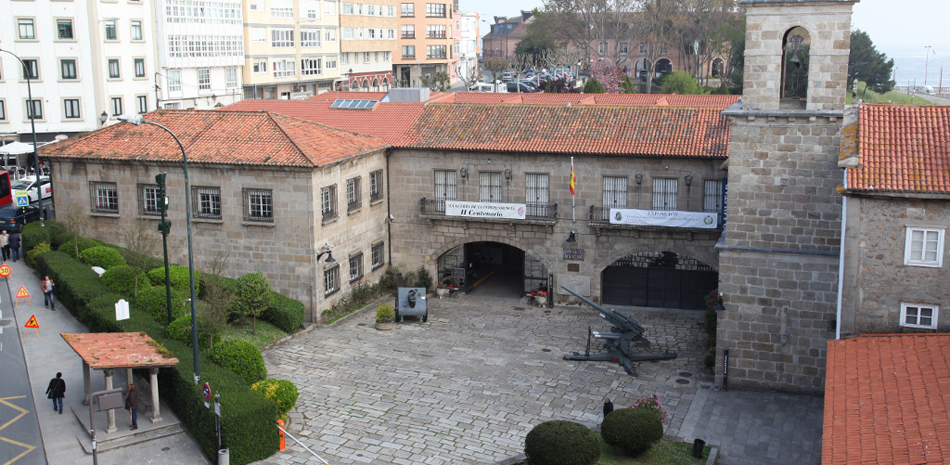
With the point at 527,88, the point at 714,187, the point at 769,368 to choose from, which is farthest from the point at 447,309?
the point at 527,88

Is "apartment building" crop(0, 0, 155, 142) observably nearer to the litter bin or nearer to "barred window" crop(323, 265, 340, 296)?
"barred window" crop(323, 265, 340, 296)

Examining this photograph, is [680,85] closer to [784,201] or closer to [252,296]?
[784,201]

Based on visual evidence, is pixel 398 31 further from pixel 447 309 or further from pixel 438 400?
pixel 438 400

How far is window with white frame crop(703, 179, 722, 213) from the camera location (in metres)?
35.1

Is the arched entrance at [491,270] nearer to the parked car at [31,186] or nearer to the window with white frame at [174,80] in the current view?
the parked car at [31,186]

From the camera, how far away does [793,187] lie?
26.5 m

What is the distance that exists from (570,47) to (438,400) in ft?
355

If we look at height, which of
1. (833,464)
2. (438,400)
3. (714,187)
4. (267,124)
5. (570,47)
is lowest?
(438,400)

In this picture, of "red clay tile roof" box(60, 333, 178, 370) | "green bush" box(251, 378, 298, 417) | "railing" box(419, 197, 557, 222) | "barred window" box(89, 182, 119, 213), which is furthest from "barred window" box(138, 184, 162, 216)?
"green bush" box(251, 378, 298, 417)

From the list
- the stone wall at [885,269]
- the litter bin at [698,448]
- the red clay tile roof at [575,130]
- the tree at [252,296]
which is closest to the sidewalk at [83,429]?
the tree at [252,296]

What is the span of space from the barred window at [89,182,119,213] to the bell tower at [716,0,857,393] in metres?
24.1

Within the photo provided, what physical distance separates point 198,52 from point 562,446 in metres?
58.2

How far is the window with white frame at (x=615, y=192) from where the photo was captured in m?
36.4

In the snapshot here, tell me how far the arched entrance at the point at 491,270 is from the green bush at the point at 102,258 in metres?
13.1
